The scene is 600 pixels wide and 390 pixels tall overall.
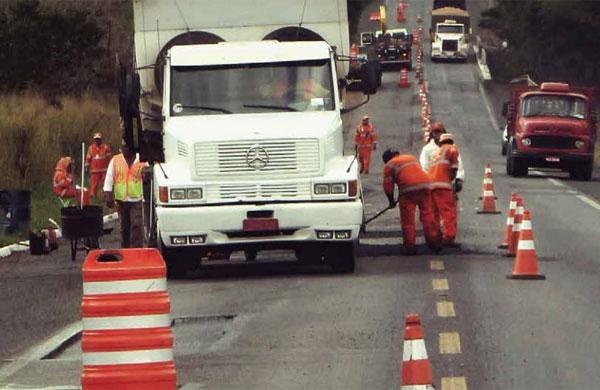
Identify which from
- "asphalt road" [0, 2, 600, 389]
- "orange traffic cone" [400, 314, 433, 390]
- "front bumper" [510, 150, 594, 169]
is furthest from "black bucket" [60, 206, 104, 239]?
"front bumper" [510, 150, 594, 169]

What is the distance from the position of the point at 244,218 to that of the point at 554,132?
27.0 meters

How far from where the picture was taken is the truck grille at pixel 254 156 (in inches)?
751

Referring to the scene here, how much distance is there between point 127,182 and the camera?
77.0 ft

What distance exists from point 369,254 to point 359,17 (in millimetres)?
102276

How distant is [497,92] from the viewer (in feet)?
292

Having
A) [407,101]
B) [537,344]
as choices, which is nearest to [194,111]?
[537,344]

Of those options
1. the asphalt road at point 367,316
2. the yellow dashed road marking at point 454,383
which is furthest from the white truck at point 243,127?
the yellow dashed road marking at point 454,383

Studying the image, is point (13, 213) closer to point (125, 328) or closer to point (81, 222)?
point (81, 222)

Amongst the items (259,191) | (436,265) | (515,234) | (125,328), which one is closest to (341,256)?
(259,191)

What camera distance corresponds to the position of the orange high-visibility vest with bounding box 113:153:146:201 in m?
23.4

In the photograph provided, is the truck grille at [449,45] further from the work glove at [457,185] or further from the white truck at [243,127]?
the white truck at [243,127]

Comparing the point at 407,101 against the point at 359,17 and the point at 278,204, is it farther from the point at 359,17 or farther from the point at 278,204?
the point at 278,204

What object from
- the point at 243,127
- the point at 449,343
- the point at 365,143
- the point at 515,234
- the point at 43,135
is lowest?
the point at 365,143

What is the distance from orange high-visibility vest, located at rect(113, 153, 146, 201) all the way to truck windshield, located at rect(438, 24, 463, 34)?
7415 centimetres
